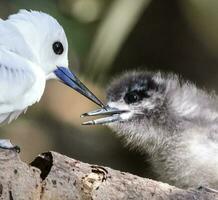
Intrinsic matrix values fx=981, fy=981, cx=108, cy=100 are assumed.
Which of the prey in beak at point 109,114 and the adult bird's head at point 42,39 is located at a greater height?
the prey in beak at point 109,114

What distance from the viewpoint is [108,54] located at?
18.9ft

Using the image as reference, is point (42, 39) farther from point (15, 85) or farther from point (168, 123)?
point (168, 123)

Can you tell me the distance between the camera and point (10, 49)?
A: 140 inches

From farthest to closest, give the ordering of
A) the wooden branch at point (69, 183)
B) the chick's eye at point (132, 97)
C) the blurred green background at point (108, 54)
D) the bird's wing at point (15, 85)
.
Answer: the blurred green background at point (108, 54)
the chick's eye at point (132, 97)
the bird's wing at point (15, 85)
the wooden branch at point (69, 183)

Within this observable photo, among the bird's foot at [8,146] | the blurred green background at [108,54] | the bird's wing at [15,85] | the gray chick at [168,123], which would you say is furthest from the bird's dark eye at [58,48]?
the blurred green background at [108,54]

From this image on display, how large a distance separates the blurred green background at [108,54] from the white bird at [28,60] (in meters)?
1.85

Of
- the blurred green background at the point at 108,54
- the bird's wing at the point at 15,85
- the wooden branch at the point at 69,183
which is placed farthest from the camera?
the blurred green background at the point at 108,54

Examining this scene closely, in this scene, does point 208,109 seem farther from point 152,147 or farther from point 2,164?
point 2,164

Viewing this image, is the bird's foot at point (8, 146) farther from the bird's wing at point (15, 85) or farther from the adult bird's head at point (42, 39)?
the adult bird's head at point (42, 39)

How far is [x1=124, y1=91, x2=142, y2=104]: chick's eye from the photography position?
4.09m

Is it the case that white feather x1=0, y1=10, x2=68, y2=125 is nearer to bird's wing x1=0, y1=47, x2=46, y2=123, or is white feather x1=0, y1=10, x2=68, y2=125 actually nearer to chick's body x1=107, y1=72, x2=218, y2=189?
bird's wing x1=0, y1=47, x2=46, y2=123

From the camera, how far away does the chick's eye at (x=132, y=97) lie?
409 cm

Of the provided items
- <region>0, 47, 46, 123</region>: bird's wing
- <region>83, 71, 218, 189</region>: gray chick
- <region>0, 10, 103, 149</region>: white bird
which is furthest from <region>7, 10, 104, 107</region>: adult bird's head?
<region>83, 71, 218, 189</region>: gray chick

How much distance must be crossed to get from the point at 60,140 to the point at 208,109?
241 centimetres
